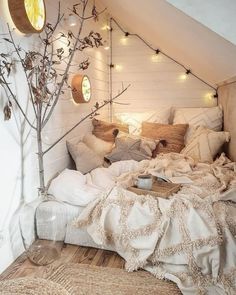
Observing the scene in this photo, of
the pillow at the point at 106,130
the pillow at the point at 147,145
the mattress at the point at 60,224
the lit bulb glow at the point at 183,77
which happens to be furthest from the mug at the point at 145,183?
the lit bulb glow at the point at 183,77

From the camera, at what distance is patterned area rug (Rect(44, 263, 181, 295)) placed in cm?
168

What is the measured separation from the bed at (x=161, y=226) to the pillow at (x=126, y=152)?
25.3 inches

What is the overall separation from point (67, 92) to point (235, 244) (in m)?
2.02

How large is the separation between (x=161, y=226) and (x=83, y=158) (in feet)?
4.00

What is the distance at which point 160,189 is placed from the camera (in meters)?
2.04

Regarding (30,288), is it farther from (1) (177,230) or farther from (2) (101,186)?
(2) (101,186)

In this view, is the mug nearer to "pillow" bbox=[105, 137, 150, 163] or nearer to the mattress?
the mattress

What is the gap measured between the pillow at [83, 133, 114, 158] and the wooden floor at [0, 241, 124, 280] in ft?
3.63

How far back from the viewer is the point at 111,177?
255cm

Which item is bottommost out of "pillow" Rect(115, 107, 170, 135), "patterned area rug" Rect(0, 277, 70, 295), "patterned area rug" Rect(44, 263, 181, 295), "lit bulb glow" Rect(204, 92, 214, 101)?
"patterned area rug" Rect(44, 263, 181, 295)

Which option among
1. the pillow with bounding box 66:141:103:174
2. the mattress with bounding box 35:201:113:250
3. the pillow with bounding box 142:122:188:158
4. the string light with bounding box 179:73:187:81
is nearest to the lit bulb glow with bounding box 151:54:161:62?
the string light with bounding box 179:73:187:81

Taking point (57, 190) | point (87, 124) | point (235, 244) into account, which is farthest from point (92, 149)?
point (235, 244)

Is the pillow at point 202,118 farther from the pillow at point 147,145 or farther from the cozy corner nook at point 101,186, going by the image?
the pillow at point 147,145

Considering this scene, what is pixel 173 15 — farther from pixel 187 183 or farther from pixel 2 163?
pixel 2 163
